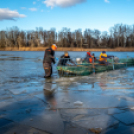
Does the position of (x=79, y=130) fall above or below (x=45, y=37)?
below

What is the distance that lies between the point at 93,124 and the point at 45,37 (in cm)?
11175

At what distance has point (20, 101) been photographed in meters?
5.70

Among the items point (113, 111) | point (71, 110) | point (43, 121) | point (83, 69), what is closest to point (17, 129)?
point (43, 121)

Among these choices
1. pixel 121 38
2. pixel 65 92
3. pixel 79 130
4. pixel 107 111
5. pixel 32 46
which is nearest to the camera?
pixel 79 130

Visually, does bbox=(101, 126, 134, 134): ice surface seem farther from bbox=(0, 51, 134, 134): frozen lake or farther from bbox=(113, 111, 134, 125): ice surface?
bbox=(113, 111, 134, 125): ice surface

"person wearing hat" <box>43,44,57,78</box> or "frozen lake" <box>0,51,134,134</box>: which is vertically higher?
"person wearing hat" <box>43,44,57,78</box>

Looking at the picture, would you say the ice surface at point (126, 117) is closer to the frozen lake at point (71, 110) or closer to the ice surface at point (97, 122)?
the frozen lake at point (71, 110)

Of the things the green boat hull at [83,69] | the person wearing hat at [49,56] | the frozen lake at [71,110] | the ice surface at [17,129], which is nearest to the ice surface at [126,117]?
the frozen lake at [71,110]

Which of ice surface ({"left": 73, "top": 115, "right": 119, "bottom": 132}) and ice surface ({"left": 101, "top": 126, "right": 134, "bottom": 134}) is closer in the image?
ice surface ({"left": 101, "top": 126, "right": 134, "bottom": 134})

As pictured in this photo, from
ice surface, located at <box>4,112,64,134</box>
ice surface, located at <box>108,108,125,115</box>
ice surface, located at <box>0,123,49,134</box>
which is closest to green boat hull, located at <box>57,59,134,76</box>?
ice surface, located at <box>108,108,125,115</box>

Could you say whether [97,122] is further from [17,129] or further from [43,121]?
[17,129]

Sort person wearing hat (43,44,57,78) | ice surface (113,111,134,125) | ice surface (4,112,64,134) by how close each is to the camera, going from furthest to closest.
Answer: person wearing hat (43,44,57,78) → ice surface (113,111,134,125) → ice surface (4,112,64,134)

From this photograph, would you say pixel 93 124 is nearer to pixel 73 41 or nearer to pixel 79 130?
pixel 79 130

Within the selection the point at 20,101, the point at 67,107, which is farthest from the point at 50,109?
the point at 20,101
